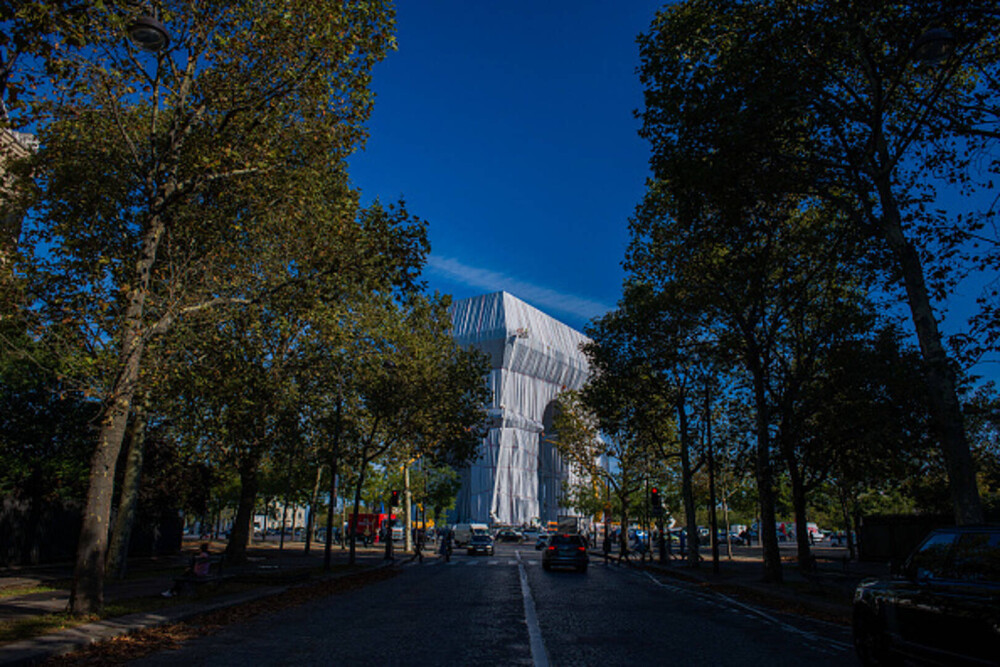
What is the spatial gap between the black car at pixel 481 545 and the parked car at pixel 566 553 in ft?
63.0

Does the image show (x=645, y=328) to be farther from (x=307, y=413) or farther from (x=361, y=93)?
(x=361, y=93)

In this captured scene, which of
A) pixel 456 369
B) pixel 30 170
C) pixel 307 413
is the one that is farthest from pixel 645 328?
pixel 30 170

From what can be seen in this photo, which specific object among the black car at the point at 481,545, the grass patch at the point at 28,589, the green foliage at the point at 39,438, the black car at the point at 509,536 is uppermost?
the green foliage at the point at 39,438

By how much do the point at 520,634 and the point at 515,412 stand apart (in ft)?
280

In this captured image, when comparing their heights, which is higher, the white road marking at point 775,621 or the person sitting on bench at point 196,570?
the person sitting on bench at point 196,570

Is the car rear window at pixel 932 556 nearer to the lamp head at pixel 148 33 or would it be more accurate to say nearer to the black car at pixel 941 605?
the black car at pixel 941 605

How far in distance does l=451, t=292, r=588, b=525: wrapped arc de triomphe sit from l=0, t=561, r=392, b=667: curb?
7311 centimetres

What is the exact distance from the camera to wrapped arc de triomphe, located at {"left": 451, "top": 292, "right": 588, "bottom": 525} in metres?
90.6

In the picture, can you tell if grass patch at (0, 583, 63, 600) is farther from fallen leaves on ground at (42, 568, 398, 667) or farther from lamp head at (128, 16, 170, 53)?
lamp head at (128, 16, 170, 53)

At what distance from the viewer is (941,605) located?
20.4ft

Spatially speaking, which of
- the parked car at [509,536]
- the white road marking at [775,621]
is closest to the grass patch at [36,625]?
the white road marking at [775,621]

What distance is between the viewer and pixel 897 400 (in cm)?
1928

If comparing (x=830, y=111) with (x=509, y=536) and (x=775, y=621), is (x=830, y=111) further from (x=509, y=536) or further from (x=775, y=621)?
(x=509, y=536)

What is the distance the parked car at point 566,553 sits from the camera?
2738 centimetres
